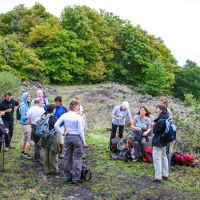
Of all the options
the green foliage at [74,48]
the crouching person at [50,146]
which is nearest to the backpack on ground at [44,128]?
the crouching person at [50,146]

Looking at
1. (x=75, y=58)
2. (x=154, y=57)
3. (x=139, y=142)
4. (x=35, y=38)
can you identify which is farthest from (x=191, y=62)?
(x=139, y=142)

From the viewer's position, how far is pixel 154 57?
48000 millimetres

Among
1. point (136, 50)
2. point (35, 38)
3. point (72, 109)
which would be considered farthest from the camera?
point (136, 50)

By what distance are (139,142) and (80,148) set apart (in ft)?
8.42

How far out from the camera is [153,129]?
6.84 meters

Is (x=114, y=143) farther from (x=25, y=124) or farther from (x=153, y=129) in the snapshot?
(x=25, y=124)

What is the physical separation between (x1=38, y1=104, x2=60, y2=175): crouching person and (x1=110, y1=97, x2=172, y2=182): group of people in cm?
228

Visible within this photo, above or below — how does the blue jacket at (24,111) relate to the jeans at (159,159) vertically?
above

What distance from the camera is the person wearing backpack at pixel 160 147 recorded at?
6730 millimetres

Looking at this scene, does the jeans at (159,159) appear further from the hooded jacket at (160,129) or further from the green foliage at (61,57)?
the green foliage at (61,57)

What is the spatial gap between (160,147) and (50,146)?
2531 mm

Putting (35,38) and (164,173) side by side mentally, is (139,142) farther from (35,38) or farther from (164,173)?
(35,38)

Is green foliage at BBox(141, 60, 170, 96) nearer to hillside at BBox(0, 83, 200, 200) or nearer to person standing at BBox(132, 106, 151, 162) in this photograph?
hillside at BBox(0, 83, 200, 200)

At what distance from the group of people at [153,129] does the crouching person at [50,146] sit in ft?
7.48
